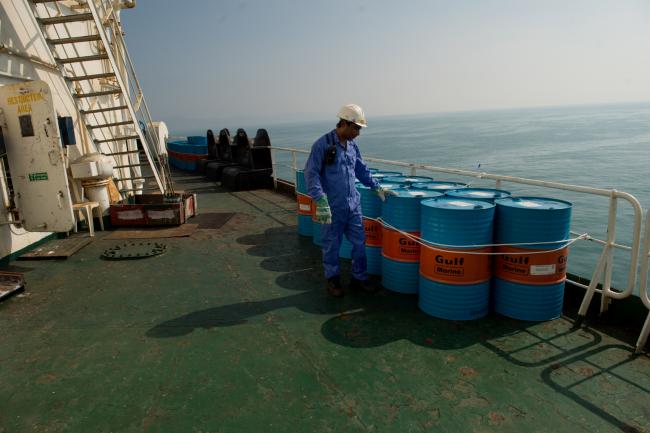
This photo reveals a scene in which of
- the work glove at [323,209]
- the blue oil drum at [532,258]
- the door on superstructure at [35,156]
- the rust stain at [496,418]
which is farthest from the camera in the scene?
the door on superstructure at [35,156]

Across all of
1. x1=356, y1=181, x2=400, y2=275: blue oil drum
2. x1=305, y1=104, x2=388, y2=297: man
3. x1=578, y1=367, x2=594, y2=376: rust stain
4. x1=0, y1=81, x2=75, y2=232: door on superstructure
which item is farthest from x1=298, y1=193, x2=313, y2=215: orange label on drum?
x1=578, y1=367, x2=594, y2=376: rust stain

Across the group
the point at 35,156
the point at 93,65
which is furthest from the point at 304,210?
the point at 93,65

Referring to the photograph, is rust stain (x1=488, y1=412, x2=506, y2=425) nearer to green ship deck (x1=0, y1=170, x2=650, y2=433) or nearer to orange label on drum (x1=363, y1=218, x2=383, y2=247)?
green ship deck (x1=0, y1=170, x2=650, y2=433)

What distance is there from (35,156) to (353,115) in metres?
4.76

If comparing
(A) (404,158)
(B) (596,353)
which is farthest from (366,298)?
(A) (404,158)

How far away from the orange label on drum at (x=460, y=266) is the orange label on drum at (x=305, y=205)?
9.71 feet

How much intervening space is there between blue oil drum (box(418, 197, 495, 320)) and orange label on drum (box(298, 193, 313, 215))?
9.41 ft

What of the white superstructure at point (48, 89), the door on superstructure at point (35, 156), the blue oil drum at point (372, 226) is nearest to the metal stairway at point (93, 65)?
the white superstructure at point (48, 89)

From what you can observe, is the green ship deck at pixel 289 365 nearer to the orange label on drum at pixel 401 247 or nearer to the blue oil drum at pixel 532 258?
the blue oil drum at pixel 532 258

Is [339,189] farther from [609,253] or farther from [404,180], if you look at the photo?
[609,253]

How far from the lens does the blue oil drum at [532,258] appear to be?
3.67 meters

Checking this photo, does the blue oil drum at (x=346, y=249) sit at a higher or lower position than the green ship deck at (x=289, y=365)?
higher

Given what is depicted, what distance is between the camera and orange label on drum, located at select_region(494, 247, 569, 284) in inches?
146

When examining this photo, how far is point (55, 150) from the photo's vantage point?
5.71 meters
